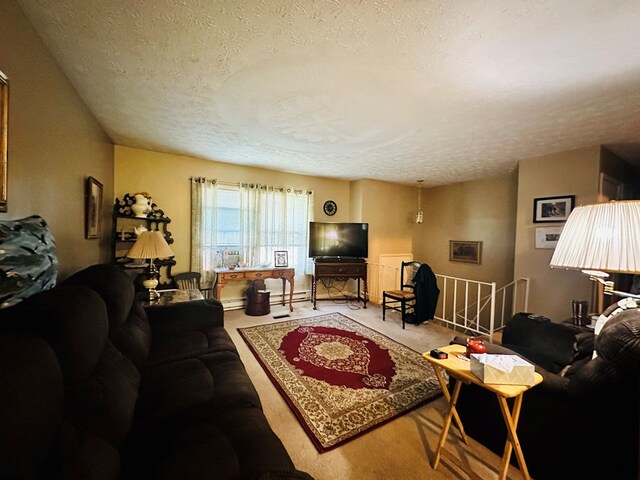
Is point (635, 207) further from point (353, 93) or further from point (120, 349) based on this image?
point (120, 349)

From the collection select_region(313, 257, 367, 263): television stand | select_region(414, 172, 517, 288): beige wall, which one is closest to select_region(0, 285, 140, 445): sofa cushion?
select_region(313, 257, 367, 263): television stand

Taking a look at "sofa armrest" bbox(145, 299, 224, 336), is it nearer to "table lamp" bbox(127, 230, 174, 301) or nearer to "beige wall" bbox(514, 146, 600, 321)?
"table lamp" bbox(127, 230, 174, 301)

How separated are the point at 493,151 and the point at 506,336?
7.52 feet

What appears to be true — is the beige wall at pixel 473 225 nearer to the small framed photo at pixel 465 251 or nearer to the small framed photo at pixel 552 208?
the small framed photo at pixel 465 251

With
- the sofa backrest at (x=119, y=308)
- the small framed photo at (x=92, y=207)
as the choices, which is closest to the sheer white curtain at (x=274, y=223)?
the small framed photo at (x=92, y=207)

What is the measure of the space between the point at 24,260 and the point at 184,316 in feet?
3.87

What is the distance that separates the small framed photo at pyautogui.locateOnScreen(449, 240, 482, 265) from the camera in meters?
5.00

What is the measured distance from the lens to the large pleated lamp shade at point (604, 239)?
105cm

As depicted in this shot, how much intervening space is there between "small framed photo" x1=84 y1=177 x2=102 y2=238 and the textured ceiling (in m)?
0.70

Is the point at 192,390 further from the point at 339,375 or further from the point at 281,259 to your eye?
the point at 281,259

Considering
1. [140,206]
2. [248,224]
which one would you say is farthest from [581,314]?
[140,206]

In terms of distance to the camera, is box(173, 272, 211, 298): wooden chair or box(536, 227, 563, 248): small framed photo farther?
box(173, 272, 211, 298): wooden chair

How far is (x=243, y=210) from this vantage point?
4.23 metres

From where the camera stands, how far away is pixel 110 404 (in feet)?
3.28
